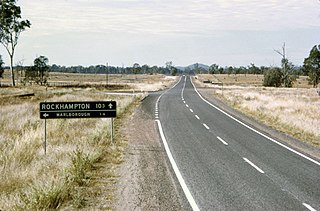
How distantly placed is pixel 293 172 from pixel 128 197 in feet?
15.6

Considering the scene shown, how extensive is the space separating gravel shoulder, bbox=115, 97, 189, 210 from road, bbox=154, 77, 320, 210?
0.31 metres

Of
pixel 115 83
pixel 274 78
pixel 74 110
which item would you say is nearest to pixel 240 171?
pixel 74 110

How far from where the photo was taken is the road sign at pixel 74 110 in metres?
12.0

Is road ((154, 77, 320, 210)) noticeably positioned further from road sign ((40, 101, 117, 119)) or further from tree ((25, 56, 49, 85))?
tree ((25, 56, 49, 85))

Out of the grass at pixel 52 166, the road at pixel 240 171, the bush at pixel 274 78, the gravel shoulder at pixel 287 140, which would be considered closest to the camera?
the grass at pixel 52 166

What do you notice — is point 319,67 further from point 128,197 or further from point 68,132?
point 128,197

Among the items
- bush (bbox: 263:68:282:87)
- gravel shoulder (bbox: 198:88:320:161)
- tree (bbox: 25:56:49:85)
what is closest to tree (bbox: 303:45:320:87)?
bush (bbox: 263:68:282:87)

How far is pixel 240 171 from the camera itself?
9.55m

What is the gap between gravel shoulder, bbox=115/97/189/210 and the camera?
6.96m

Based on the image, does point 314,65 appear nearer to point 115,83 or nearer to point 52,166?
point 115,83

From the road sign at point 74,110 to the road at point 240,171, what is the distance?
2669mm

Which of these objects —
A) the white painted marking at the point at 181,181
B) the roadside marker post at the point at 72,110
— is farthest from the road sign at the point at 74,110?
the white painted marking at the point at 181,181

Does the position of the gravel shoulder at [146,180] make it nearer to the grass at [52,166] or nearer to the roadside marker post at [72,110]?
the grass at [52,166]

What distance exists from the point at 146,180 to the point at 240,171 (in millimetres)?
2669
